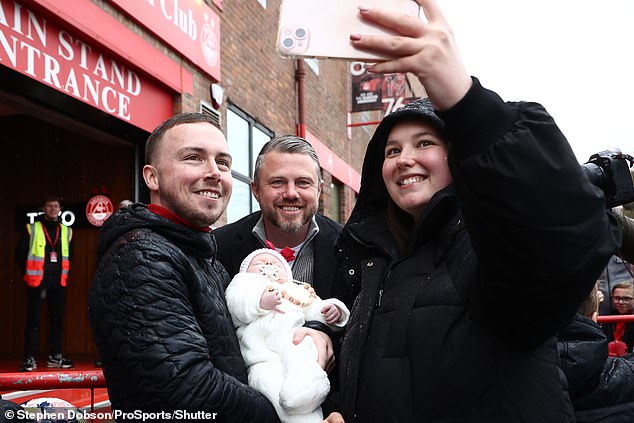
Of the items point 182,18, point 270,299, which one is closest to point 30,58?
point 182,18

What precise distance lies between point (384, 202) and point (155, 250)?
0.91m

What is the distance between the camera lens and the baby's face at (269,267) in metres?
2.73

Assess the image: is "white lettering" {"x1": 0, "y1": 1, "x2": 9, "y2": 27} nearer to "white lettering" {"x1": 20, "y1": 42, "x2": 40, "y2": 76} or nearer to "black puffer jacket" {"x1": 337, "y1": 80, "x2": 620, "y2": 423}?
"white lettering" {"x1": 20, "y1": 42, "x2": 40, "y2": 76}

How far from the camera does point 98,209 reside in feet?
28.2

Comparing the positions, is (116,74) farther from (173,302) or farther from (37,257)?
(173,302)

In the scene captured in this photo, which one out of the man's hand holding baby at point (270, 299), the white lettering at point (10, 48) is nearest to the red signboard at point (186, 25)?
the white lettering at point (10, 48)

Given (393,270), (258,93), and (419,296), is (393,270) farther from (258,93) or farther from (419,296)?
(258,93)

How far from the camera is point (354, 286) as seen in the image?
2.42 meters

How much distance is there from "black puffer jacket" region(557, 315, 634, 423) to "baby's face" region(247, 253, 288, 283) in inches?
49.9

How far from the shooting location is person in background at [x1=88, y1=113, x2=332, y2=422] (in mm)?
1833

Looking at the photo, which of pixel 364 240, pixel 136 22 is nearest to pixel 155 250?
pixel 364 240

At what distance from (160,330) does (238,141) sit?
7242 millimetres

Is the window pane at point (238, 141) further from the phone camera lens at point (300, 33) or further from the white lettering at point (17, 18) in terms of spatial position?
the phone camera lens at point (300, 33)

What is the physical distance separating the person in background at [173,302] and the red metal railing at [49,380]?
28.2 inches
